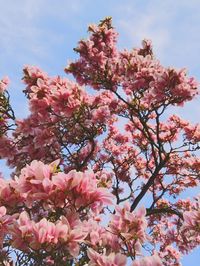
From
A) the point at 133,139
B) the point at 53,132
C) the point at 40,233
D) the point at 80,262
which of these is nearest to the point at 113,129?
the point at 133,139

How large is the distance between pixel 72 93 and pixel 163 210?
338 centimetres

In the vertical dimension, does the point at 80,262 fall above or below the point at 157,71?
below

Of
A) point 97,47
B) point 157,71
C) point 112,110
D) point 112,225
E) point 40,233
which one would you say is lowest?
point 40,233

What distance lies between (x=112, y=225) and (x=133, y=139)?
9033 mm

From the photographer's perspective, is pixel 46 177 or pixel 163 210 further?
pixel 163 210

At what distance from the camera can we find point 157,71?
8797 mm

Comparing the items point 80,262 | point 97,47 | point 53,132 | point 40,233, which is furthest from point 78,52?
point 40,233

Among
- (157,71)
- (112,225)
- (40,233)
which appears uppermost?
(157,71)

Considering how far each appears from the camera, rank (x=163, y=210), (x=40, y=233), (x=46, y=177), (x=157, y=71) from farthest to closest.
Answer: (x=163, y=210) → (x=157, y=71) → (x=46, y=177) → (x=40, y=233)

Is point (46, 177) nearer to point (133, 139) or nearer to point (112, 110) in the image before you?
point (112, 110)

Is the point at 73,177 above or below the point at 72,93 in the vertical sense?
below

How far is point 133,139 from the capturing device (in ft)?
43.8

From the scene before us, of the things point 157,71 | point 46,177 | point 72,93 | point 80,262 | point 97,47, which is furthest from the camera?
point 97,47

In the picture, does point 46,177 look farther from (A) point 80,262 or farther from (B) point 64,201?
(A) point 80,262
